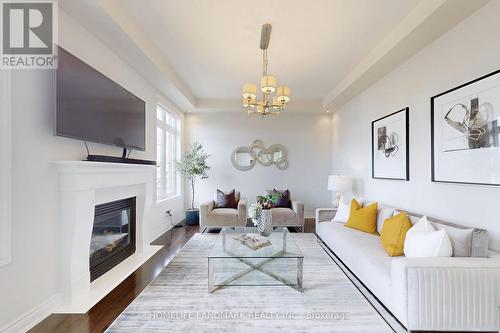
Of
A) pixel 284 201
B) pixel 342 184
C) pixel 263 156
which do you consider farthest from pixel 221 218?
pixel 342 184

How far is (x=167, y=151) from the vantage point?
5.14 m

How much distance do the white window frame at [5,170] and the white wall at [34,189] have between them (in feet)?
0.11

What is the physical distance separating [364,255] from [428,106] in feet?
6.09

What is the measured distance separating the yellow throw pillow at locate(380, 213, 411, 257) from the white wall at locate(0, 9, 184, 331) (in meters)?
3.20

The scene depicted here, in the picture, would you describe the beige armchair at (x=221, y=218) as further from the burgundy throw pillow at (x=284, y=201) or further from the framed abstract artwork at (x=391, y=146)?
the framed abstract artwork at (x=391, y=146)

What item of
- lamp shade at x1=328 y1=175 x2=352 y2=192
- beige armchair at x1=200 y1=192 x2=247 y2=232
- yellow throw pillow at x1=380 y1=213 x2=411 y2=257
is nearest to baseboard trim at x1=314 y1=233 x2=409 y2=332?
yellow throw pillow at x1=380 y1=213 x2=411 y2=257

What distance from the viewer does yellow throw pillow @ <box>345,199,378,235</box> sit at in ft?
10.8

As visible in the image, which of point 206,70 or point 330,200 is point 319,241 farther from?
point 206,70

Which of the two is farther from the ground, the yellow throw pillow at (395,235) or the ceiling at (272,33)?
the ceiling at (272,33)

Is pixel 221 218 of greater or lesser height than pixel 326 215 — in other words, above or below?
below

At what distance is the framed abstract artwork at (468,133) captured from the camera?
200 centimetres

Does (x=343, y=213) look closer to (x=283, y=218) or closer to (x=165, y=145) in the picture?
(x=283, y=218)

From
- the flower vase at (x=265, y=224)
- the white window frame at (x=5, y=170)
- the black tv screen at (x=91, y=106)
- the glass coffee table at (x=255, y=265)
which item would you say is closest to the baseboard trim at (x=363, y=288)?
the glass coffee table at (x=255, y=265)

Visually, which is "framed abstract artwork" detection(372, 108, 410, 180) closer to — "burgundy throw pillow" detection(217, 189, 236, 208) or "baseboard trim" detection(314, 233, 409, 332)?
"baseboard trim" detection(314, 233, 409, 332)
